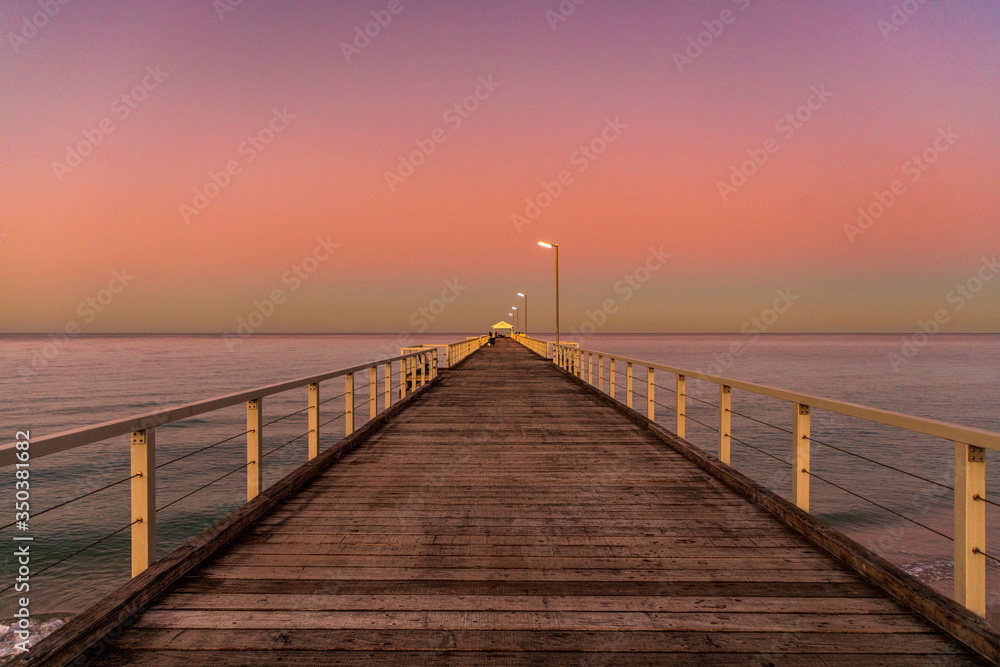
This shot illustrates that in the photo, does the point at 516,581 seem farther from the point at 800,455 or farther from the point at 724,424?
the point at 724,424

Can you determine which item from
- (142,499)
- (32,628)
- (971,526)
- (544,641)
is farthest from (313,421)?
(971,526)

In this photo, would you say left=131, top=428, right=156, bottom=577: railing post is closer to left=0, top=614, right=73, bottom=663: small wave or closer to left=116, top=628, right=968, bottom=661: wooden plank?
left=116, top=628, right=968, bottom=661: wooden plank

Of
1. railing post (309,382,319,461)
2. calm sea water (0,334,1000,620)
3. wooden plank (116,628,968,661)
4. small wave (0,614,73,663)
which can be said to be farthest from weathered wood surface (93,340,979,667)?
calm sea water (0,334,1000,620)

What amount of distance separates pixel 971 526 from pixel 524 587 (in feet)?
6.70

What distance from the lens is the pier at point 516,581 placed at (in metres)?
2.38

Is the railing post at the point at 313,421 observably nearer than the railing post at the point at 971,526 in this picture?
No

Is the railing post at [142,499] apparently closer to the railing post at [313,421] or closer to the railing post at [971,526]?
the railing post at [313,421]

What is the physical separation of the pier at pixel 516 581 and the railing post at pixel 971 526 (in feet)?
0.04

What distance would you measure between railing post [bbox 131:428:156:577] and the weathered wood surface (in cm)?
28

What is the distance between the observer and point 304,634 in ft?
8.17

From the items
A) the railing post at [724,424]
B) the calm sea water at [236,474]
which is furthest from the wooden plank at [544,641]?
the calm sea water at [236,474]

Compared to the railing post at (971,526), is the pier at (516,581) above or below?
below

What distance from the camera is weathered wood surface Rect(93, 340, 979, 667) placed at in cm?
238

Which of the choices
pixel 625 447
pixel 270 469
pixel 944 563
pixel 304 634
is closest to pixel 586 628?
pixel 304 634
